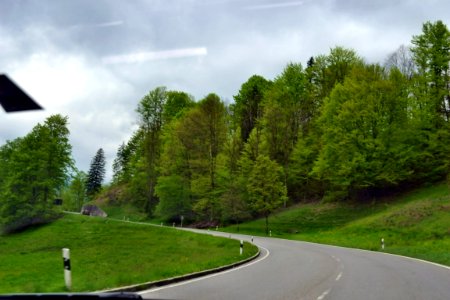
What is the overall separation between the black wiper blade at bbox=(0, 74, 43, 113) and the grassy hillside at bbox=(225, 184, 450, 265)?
19.6 m

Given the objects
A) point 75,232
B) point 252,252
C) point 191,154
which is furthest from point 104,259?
point 191,154

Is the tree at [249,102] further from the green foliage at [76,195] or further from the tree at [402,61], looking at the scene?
the green foliage at [76,195]

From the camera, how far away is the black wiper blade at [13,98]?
3.49 meters

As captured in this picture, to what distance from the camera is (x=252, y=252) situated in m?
23.0

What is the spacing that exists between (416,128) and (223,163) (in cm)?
2523

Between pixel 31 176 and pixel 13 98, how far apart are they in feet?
176

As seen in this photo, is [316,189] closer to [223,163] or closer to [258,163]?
[258,163]

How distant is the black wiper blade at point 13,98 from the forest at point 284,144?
31184 mm

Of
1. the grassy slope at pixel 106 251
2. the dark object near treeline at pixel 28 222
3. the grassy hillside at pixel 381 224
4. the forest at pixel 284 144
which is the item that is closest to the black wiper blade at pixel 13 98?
the grassy slope at pixel 106 251

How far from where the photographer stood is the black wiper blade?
349 centimetres

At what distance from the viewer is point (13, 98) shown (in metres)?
3.70

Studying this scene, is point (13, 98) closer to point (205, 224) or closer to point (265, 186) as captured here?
point (265, 186)

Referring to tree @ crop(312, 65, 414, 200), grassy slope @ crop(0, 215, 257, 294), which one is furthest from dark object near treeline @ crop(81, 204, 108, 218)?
tree @ crop(312, 65, 414, 200)

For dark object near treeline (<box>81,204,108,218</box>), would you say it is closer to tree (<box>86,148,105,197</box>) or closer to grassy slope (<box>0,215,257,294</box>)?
grassy slope (<box>0,215,257,294</box>)
